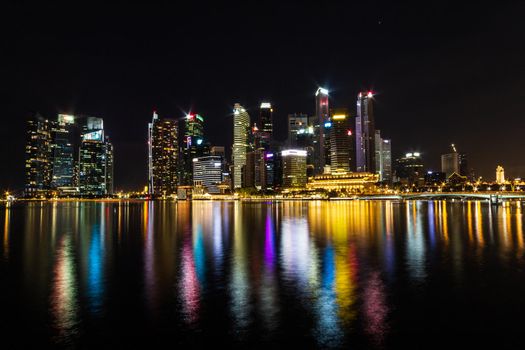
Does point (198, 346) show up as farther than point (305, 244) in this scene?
No

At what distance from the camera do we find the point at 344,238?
128 feet

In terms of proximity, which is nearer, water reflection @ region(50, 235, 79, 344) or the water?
the water

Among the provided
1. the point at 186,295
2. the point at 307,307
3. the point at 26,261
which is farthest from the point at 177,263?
the point at 307,307

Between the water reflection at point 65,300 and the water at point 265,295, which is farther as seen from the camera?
the water reflection at point 65,300

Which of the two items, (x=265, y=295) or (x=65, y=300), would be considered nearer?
(x=65, y=300)

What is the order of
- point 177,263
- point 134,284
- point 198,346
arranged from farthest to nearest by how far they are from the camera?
1. point 177,263
2. point 134,284
3. point 198,346

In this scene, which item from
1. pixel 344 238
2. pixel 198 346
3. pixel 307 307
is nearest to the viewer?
pixel 198 346

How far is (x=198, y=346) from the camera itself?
40.5 ft

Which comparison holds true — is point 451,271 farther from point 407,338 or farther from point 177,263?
point 177,263

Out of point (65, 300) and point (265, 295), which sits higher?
point (65, 300)

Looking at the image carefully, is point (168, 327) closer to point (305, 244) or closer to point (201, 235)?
point (305, 244)

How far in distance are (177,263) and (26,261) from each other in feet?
34.6

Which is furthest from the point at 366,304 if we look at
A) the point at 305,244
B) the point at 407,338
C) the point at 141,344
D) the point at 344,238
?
the point at 344,238

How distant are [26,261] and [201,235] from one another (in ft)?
61.0
